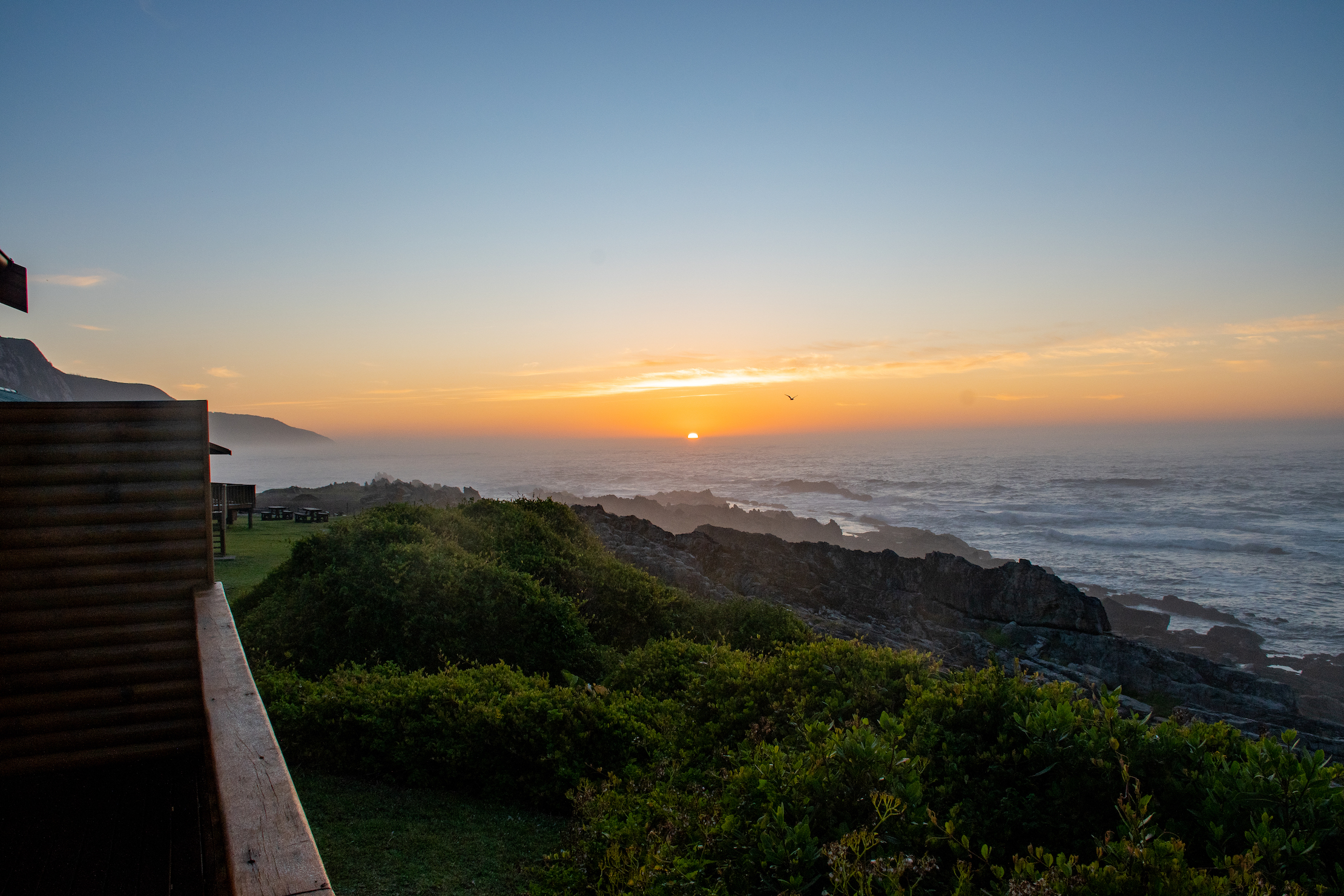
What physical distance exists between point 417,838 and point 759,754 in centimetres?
232

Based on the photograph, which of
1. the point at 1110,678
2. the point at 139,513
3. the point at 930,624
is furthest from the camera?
the point at 930,624

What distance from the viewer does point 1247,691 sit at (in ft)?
46.0

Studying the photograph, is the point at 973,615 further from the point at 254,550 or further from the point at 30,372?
the point at 30,372

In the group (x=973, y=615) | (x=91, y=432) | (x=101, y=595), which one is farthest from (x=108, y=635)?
(x=973, y=615)

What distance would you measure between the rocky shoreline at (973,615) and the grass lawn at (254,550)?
667 centimetres

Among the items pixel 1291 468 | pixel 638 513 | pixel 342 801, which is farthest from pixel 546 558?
pixel 1291 468

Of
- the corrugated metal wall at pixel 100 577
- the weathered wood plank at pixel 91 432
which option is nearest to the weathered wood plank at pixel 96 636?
the corrugated metal wall at pixel 100 577

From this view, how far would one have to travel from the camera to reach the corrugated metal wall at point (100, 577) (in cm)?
398

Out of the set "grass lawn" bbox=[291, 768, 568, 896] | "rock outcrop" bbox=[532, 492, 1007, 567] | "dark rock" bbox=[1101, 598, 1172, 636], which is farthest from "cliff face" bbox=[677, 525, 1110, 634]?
"rock outcrop" bbox=[532, 492, 1007, 567]

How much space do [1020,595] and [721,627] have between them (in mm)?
9650

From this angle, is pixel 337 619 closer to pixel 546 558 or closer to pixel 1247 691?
pixel 546 558

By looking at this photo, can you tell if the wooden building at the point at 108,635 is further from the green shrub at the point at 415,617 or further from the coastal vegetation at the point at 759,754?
the green shrub at the point at 415,617

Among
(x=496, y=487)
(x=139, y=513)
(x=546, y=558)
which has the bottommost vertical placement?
(x=496, y=487)

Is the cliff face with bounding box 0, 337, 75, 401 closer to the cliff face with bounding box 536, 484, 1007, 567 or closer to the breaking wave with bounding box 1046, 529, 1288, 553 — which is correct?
the cliff face with bounding box 536, 484, 1007, 567
